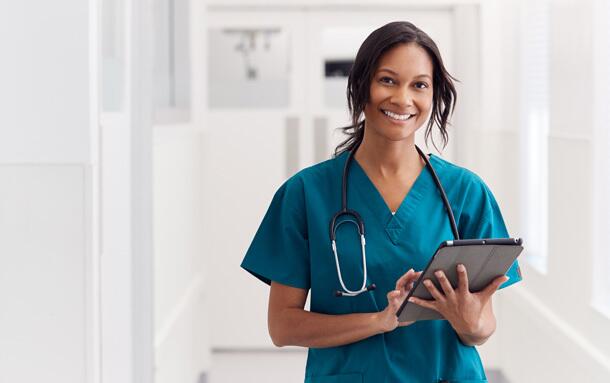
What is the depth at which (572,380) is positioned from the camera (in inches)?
115

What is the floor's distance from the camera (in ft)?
13.6

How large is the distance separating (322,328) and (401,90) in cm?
37

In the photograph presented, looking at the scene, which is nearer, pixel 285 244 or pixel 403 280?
pixel 403 280

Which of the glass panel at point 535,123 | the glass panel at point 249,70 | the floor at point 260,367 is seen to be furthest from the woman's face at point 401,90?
the glass panel at point 249,70

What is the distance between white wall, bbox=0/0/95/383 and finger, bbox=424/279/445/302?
71 cm

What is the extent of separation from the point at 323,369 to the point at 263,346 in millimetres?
3120

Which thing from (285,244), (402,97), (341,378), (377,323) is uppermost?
(402,97)

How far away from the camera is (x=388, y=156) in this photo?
1.51 metres

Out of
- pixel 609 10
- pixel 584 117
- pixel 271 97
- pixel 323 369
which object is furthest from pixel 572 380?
pixel 271 97

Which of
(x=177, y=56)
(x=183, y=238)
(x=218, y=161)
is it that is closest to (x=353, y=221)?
(x=183, y=238)

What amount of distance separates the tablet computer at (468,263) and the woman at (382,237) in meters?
0.02

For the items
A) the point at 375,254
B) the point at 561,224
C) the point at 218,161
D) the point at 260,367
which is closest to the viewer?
the point at 375,254

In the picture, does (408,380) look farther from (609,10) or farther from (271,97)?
(271,97)

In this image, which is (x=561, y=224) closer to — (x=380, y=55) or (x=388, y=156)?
(x=388, y=156)
